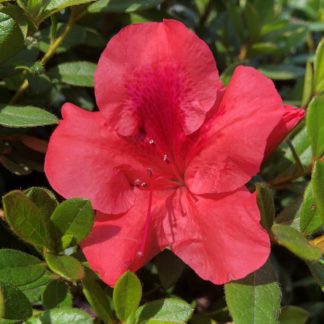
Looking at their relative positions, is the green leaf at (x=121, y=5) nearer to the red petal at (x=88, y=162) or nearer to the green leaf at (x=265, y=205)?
the red petal at (x=88, y=162)

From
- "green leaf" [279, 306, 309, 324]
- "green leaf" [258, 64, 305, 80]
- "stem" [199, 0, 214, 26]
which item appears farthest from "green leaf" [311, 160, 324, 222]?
"stem" [199, 0, 214, 26]

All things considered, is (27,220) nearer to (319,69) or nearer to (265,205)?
(265,205)

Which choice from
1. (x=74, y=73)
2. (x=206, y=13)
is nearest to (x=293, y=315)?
(x=74, y=73)

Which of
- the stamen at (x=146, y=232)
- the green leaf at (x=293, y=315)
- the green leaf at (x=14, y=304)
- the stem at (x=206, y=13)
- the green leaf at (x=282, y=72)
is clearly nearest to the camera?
the green leaf at (x=14, y=304)

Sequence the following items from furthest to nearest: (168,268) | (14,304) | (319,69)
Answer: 1. (319,69)
2. (168,268)
3. (14,304)

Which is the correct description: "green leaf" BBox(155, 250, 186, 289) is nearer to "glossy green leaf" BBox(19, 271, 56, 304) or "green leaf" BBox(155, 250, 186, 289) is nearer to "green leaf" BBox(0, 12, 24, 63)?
"glossy green leaf" BBox(19, 271, 56, 304)

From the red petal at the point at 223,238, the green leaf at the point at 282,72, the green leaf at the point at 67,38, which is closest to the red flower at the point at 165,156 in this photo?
the red petal at the point at 223,238

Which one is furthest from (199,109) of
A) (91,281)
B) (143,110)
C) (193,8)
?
(193,8)
